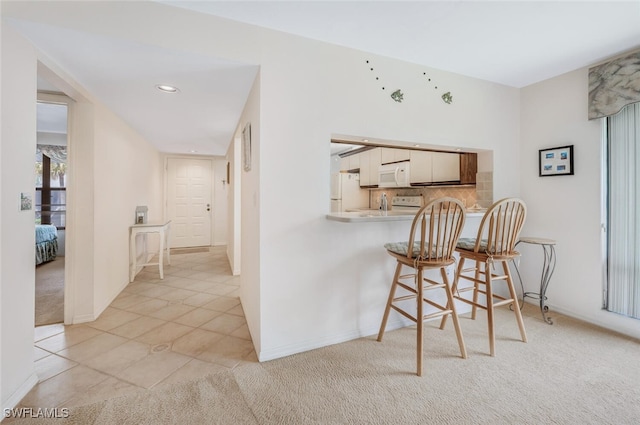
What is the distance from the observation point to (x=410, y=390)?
5.41ft

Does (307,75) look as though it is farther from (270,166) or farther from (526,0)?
(526,0)

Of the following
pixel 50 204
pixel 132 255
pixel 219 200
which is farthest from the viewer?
pixel 219 200

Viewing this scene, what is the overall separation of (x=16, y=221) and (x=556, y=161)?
172 inches

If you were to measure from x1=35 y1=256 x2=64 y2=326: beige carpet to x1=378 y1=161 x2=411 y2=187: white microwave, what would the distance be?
4.11 meters

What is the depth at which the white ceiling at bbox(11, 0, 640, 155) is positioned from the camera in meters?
1.74

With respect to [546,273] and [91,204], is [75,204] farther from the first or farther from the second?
[546,273]

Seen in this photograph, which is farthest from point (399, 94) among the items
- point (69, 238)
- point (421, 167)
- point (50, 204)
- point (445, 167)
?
point (50, 204)

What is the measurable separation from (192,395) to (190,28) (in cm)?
229

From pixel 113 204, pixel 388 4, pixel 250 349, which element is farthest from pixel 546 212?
pixel 113 204

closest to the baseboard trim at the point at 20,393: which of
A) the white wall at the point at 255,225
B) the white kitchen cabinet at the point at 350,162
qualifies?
the white wall at the point at 255,225

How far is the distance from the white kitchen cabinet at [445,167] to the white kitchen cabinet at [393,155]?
1.67 ft

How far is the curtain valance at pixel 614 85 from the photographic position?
2.21 metres

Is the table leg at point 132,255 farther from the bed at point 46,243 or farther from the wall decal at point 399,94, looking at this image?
the wall decal at point 399,94

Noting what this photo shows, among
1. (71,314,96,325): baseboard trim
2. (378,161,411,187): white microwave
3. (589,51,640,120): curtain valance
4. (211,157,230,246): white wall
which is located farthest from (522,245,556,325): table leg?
(211,157,230,246): white wall
